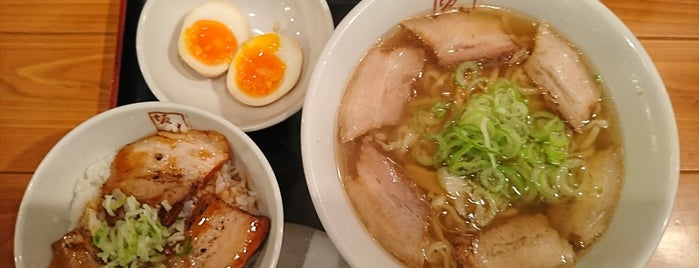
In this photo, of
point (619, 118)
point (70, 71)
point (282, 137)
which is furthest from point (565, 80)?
point (70, 71)

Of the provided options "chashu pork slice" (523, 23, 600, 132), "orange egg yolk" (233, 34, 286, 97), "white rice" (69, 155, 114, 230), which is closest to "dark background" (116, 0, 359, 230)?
"orange egg yolk" (233, 34, 286, 97)

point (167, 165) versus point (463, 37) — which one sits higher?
point (463, 37)

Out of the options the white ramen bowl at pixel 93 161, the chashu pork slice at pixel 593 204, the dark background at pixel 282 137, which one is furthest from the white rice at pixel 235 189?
the chashu pork slice at pixel 593 204

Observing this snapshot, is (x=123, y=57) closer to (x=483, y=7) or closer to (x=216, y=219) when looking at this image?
(x=216, y=219)

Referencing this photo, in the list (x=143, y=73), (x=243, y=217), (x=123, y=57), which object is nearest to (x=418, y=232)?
(x=243, y=217)

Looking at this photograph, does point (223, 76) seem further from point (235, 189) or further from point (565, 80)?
point (565, 80)

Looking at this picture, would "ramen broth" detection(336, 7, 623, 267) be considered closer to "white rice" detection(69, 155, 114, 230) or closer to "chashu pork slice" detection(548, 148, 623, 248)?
"chashu pork slice" detection(548, 148, 623, 248)
